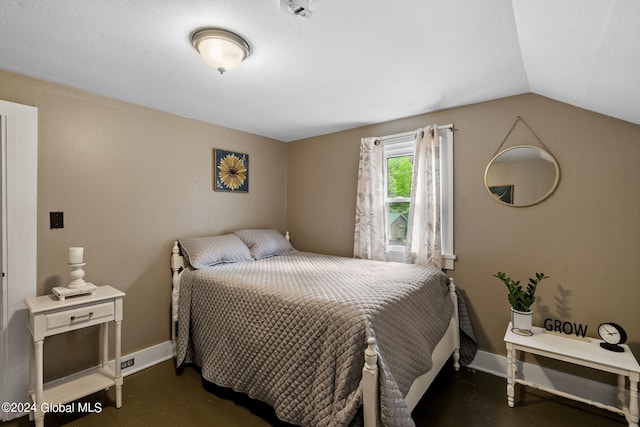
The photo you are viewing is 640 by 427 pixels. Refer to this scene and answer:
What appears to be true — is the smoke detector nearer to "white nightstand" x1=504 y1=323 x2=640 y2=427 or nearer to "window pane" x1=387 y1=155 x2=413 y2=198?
"window pane" x1=387 y1=155 x2=413 y2=198

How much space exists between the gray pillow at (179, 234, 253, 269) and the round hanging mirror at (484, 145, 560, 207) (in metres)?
2.42

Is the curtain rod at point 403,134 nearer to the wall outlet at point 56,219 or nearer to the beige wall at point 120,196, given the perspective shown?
the beige wall at point 120,196

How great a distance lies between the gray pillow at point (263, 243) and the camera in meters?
3.20

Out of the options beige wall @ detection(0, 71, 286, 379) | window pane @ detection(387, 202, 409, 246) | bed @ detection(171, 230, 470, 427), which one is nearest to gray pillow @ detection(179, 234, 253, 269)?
bed @ detection(171, 230, 470, 427)

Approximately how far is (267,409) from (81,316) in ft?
4.60

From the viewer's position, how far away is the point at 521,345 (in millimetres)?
1970

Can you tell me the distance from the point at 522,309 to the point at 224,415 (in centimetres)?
224

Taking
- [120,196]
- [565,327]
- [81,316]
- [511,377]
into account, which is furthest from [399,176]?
[81,316]

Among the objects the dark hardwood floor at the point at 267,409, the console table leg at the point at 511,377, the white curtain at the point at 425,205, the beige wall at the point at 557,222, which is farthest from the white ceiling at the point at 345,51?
the dark hardwood floor at the point at 267,409

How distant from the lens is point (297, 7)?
1.33 m

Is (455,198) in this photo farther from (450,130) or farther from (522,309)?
(522,309)

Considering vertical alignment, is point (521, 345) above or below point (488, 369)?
above

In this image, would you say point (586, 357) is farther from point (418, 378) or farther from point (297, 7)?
point (297, 7)

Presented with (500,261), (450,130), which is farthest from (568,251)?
(450,130)
